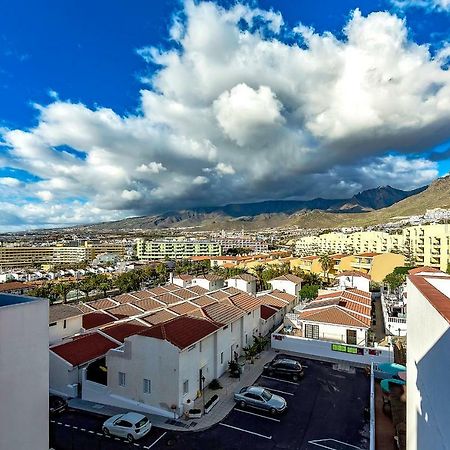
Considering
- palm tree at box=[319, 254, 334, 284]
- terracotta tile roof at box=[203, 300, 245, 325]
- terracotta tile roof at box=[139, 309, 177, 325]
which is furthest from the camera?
palm tree at box=[319, 254, 334, 284]

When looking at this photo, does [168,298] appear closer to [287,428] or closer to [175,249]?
[287,428]

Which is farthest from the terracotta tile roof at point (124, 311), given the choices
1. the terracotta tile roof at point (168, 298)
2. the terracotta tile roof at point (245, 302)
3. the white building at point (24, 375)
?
the white building at point (24, 375)

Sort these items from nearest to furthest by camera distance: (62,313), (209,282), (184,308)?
1. (62,313)
2. (184,308)
3. (209,282)

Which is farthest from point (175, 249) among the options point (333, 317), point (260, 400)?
point (260, 400)

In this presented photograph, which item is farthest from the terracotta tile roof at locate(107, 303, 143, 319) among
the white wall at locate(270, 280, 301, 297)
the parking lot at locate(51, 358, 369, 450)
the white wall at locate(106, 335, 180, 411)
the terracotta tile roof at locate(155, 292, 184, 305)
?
the white wall at locate(270, 280, 301, 297)

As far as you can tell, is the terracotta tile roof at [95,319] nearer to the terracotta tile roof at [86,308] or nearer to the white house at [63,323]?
the white house at [63,323]

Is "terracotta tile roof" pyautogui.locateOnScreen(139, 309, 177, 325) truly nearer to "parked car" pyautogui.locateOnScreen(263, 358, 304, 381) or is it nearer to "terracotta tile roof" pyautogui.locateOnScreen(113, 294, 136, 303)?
"parked car" pyautogui.locateOnScreen(263, 358, 304, 381)
